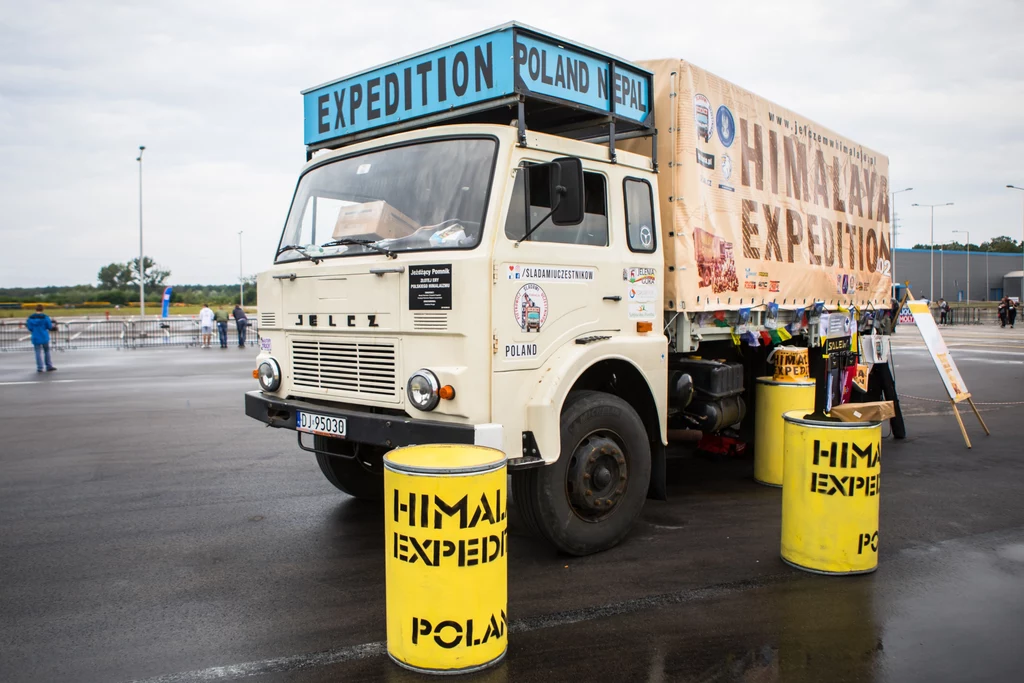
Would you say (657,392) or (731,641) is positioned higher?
(657,392)

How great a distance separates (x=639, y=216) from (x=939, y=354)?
560 cm

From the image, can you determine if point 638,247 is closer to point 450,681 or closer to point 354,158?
point 354,158

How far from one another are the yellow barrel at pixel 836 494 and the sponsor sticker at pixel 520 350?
1.76 m

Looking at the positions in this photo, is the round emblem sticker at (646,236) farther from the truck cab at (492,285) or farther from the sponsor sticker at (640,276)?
the sponsor sticker at (640,276)

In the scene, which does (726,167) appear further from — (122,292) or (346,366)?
(122,292)

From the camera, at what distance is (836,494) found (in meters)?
4.77

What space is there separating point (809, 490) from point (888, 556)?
0.93 meters

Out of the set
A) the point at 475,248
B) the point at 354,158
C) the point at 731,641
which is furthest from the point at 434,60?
the point at 731,641

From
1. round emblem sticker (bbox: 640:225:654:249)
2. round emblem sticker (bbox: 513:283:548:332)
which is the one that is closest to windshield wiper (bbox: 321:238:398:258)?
round emblem sticker (bbox: 513:283:548:332)

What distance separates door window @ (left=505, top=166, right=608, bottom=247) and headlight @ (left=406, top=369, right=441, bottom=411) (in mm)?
978

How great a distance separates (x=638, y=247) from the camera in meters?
5.65

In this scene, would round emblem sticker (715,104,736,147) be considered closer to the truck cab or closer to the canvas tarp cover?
the canvas tarp cover

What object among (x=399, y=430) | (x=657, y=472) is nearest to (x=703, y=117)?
(x=657, y=472)

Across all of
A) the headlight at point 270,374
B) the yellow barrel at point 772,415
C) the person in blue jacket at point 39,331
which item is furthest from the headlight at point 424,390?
the person in blue jacket at point 39,331
